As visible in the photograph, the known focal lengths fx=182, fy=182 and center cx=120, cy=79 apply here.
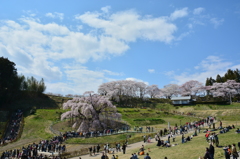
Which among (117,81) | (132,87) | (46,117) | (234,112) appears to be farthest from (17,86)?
A: (234,112)

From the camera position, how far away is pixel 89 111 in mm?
40594

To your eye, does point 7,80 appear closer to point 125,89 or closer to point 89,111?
point 89,111

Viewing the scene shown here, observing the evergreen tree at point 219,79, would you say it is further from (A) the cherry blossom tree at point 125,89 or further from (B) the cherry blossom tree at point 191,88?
(A) the cherry blossom tree at point 125,89

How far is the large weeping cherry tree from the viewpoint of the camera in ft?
130

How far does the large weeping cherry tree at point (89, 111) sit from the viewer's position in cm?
3950

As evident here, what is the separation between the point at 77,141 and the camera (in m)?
31.8

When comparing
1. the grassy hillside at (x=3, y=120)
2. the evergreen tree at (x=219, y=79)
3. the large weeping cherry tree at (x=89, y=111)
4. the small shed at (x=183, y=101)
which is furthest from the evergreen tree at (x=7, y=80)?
the evergreen tree at (x=219, y=79)

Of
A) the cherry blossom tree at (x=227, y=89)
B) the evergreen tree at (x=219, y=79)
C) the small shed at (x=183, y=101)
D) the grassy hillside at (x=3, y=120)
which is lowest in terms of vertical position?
the grassy hillside at (x=3, y=120)

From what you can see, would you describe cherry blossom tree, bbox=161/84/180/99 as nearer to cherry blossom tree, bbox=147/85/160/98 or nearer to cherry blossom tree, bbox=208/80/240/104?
cherry blossom tree, bbox=147/85/160/98

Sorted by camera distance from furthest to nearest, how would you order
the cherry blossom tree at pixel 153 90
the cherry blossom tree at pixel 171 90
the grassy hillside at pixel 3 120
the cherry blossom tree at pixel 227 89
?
1. the cherry blossom tree at pixel 171 90
2. the cherry blossom tree at pixel 153 90
3. the cherry blossom tree at pixel 227 89
4. the grassy hillside at pixel 3 120

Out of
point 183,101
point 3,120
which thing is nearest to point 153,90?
point 183,101

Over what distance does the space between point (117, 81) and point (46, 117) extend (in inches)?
1680

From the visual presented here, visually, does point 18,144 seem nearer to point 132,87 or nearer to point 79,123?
point 79,123

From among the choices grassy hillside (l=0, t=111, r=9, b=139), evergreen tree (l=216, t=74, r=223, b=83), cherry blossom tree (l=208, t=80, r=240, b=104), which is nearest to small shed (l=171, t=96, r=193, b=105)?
cherry blossom tree (l=208, t=80, r=240, b=104)
